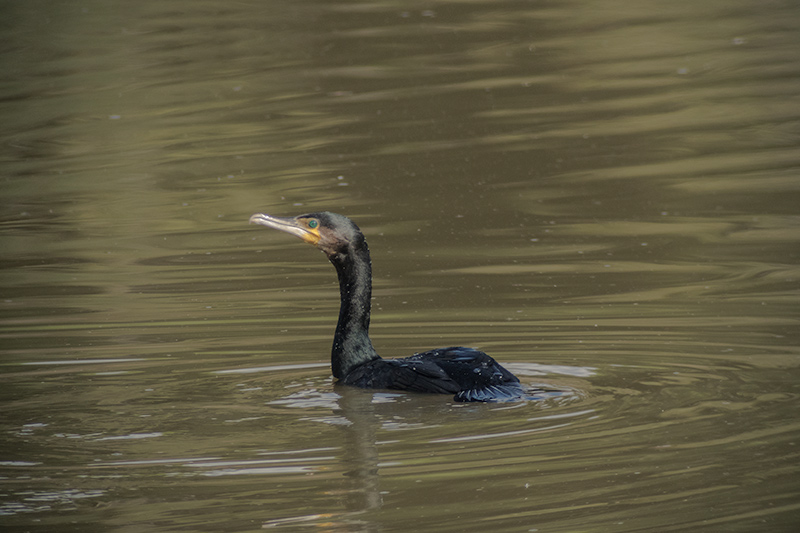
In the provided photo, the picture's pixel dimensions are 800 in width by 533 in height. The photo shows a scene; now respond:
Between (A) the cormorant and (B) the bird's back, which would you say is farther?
(A) the cormorant

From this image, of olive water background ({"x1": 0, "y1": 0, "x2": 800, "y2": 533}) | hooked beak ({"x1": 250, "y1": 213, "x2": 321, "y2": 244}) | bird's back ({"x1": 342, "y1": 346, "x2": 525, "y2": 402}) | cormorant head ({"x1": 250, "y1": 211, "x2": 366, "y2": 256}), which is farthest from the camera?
cormorant head ({"x1": 250, "y1": 211, "x2": 366, "y2": 256})

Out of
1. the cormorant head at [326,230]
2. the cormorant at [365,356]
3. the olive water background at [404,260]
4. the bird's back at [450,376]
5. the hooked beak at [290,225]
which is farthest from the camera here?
the cormorant head at [326,230]

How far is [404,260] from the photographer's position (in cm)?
1056

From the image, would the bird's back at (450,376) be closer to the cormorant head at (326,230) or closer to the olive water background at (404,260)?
the olive water background at (404,260)

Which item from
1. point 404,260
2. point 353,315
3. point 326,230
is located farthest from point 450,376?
point 404,260

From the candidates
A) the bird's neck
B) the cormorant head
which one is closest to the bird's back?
the bird's neck

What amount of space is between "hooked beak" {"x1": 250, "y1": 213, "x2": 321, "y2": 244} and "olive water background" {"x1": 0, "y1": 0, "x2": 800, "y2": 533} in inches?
Answer: 31.0

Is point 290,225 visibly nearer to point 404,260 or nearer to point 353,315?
point 353,315

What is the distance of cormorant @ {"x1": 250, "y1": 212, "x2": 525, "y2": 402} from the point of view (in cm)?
685

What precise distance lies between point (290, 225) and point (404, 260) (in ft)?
10.3

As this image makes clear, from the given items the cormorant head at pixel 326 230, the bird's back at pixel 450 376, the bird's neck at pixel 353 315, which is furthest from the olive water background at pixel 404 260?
the cormorant head at pixel 326 230

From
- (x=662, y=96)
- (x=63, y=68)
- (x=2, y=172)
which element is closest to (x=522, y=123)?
(x=662, y=96)

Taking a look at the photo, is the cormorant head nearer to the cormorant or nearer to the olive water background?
the cormorant

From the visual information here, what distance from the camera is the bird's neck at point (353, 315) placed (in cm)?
750
